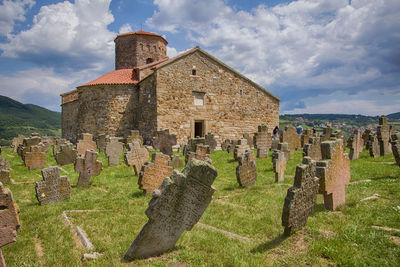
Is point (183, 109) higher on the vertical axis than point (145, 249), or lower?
higher

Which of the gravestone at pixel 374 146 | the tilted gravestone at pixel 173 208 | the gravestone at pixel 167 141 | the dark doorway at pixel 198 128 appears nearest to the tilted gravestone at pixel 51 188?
the tilted gravestone at pixel 173 208

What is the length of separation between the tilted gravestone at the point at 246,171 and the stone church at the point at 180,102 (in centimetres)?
1052

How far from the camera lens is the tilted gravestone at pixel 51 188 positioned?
574 cm

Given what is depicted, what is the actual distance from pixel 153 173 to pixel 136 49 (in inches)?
817

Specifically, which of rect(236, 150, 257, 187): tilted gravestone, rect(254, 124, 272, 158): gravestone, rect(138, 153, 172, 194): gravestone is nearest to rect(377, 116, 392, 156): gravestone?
rect(254, 124, 272, 158): gravestone

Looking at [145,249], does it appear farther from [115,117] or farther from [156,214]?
[115,117]

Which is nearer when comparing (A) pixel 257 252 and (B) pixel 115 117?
(A) pixel 257 252

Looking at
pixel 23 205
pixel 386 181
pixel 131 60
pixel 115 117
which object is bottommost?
pixel 23 205

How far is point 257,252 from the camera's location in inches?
127

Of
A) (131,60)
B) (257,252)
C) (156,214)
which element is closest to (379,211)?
(257,252)

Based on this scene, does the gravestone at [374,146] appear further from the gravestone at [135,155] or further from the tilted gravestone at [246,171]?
the gravestone at [135,155]

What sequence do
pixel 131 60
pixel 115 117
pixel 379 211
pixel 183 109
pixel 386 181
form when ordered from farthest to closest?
pixel 131 60 → pixel 115 117 → pixel 183 109 → pixel 386 181 → pixel 379 211

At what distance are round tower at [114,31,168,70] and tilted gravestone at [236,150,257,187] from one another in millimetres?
20210

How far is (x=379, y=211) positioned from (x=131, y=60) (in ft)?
78.6
